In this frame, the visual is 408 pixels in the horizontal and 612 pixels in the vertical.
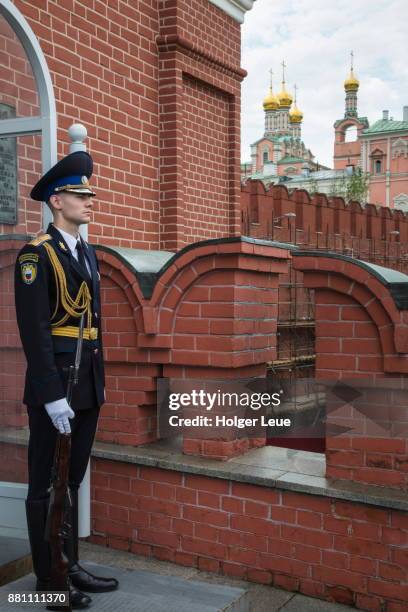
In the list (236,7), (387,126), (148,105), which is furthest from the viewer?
(387,126)

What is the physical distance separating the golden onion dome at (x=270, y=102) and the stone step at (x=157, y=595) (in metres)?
88.9

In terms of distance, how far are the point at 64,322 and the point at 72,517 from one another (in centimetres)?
94

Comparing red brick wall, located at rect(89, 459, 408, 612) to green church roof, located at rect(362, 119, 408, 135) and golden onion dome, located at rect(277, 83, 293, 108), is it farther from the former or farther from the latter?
golden onion dome, located at rect(277, 83, 293, 108)

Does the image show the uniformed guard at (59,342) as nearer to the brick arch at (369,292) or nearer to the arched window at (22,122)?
the arched window at (22,122)

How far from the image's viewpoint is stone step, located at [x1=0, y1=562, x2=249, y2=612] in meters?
3.21

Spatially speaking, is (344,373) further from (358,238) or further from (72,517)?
(358,238)

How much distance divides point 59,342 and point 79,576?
3.57 ft

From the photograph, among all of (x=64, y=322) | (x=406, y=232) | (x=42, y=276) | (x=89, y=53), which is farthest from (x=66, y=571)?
(x=406, y=232)

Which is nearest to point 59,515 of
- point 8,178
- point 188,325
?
point 188,325

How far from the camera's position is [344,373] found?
3.63m

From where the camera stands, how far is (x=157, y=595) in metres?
3.35

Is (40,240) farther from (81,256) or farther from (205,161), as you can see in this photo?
(205,161)

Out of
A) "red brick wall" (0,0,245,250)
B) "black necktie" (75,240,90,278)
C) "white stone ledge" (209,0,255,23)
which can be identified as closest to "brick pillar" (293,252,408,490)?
"black necktie" (75,240,90,278)

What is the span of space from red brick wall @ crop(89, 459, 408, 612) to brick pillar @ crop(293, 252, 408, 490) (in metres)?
0.22
